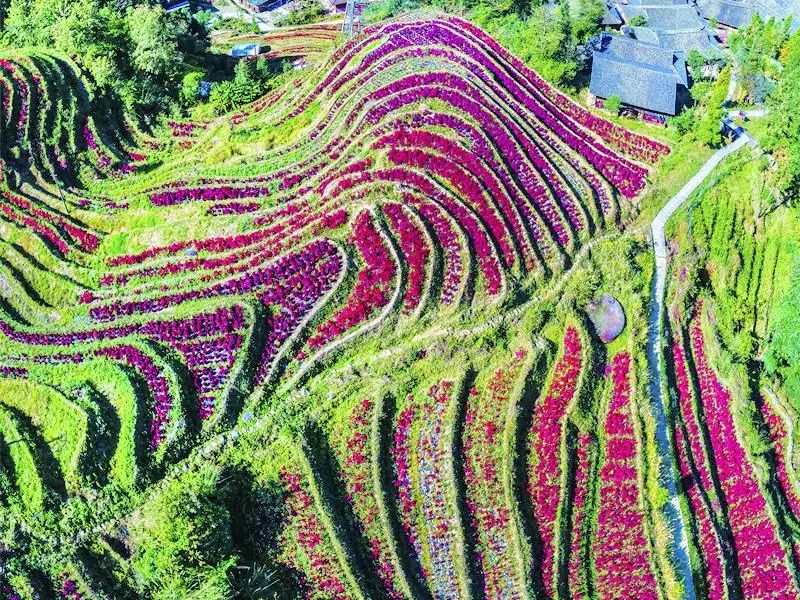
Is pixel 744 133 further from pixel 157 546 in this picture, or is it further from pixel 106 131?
pixel 106 131

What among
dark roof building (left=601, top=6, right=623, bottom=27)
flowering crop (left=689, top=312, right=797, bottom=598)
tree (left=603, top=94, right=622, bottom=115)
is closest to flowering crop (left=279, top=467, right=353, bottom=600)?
flowering crop (left=689, top=312, right=797, bottom=598)

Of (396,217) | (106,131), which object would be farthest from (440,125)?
(106,131)

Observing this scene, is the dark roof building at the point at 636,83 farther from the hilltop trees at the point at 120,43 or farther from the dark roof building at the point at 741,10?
the hilltop trees at the point at 120,43

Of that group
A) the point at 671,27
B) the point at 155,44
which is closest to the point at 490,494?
the point at 155,44

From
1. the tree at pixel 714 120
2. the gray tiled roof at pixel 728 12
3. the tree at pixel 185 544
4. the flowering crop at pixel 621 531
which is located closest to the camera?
the tree at pixel 185 544

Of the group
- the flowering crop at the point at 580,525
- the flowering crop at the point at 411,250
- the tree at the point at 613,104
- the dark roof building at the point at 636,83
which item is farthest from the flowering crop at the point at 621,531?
the dark roof building at the point at 636,83
